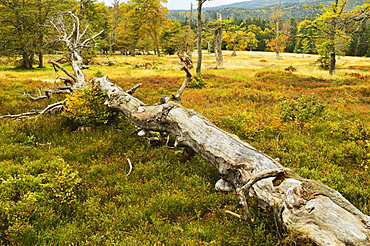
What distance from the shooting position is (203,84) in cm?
1819

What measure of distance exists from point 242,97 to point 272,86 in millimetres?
5015

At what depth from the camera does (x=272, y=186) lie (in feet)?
13.5

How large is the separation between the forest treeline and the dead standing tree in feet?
9.30

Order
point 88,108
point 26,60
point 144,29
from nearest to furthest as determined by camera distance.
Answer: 1. point 88,108
2. point 26,60
3. point 144,29

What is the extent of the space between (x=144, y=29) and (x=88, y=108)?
56.3 metres

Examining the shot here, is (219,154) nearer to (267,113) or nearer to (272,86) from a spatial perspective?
(267,113)

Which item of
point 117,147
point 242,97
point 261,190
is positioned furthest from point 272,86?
point 261,190

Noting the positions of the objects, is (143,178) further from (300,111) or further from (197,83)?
(197,83)

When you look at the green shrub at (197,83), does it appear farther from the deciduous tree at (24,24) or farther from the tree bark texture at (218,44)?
the tree bark texture at (218,44)

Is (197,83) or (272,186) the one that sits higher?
(197,83)

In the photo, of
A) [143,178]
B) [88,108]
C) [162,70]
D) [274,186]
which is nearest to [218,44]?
[162,70]

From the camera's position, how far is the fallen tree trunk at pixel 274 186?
10.3ft

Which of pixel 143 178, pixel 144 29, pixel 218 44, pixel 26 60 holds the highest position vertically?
pixel 144 29

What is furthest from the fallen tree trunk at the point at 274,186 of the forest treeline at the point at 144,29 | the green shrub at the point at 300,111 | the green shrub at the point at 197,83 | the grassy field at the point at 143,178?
the green shrub at the point at 197,83
